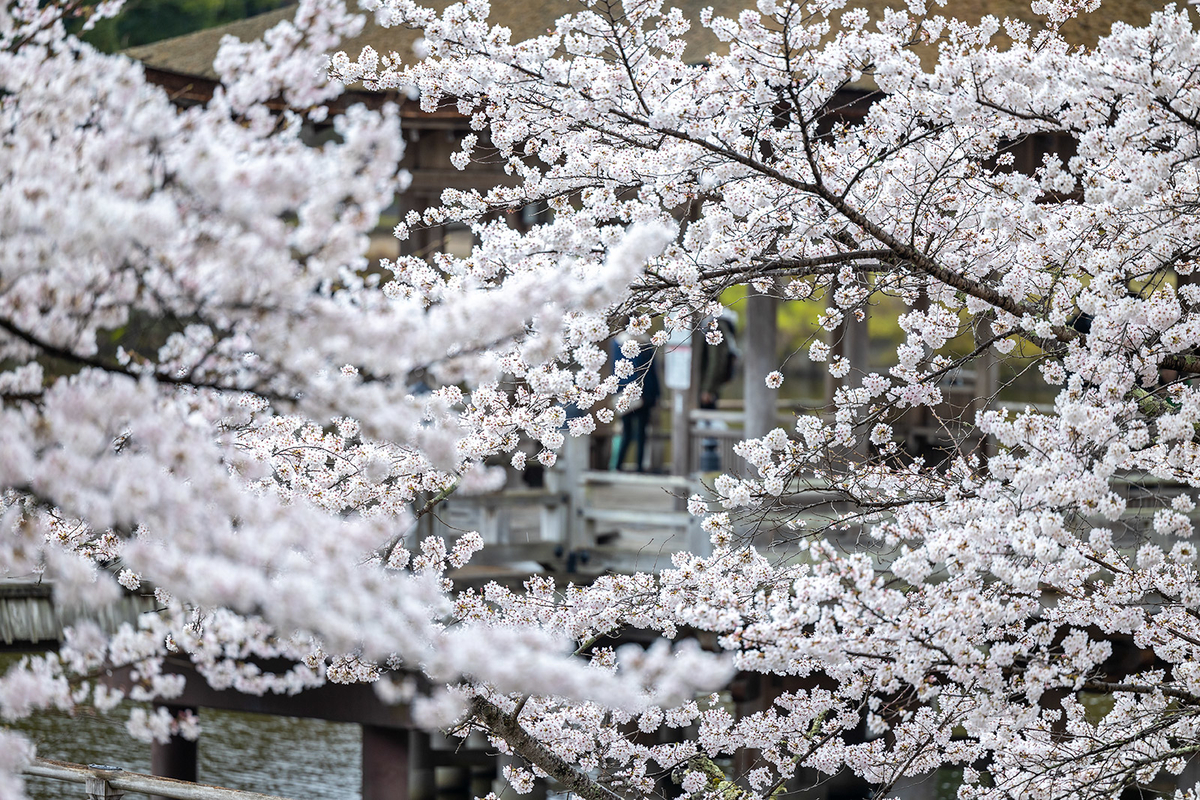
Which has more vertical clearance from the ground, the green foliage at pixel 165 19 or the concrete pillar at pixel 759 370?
the green foliage at pixel 165 19

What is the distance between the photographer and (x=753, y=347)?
270 inches

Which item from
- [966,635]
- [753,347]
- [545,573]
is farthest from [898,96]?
[545,573]

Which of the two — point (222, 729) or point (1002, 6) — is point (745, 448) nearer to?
point (1002, 6)

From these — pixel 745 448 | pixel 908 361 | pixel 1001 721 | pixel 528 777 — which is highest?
pixel 908 361

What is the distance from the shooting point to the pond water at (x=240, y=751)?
971cm

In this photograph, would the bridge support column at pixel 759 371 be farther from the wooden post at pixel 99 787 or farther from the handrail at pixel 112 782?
the wooden post at pixel 99 787

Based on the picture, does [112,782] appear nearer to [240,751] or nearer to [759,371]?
[759,371]

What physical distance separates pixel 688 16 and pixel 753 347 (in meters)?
2.05

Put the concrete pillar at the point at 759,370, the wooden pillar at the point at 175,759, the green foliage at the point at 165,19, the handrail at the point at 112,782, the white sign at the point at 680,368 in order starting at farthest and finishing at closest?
the green foliage at the point at 165,19 < the white sign at the point at 680,368 < the wooden pillar at the point at 175,759 < the concrete pillar at the point at 759,370 < the handrail at the point at 112,782

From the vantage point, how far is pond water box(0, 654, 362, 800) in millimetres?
9711

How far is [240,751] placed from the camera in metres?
10.8

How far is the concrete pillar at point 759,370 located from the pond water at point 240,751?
5.02 m

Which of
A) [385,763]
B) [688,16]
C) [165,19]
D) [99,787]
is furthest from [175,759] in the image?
[165,19]

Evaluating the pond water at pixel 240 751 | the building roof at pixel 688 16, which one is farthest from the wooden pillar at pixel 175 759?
the building roof at pixel 688 16
